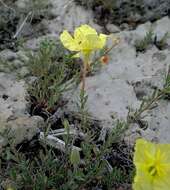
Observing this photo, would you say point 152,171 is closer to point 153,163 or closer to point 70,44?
point 153,163

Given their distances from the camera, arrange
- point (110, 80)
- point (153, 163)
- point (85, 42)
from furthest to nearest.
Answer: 1. point (110, 80)
2. point (85, 42)
3. point (153, 163)

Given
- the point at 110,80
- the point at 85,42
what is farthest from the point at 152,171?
the point at 110,80

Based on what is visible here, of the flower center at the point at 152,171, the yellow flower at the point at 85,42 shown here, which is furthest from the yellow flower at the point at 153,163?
Answer: the yellow flower at the point at 85,42

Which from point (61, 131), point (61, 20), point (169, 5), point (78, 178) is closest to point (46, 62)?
point (61, 131)

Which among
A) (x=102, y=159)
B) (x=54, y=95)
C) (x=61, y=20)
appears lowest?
(x=102, y=159)

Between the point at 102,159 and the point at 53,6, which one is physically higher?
the point at 53,6

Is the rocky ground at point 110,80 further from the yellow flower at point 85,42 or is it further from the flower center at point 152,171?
the flower center at point 152,171

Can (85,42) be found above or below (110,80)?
above

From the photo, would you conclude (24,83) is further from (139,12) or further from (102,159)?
(139,12)
